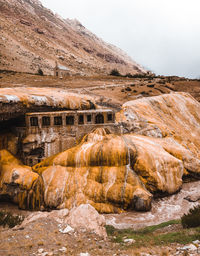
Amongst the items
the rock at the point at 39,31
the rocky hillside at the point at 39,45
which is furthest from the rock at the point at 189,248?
the rock at the point at 39,31

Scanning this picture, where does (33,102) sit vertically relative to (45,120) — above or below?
above

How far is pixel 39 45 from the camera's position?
71750 millimetres

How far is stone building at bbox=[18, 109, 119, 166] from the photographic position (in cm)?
1616

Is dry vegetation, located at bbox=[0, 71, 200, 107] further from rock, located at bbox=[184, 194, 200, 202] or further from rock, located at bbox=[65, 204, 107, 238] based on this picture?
rock, located at bbox=[65, 204, 107, 238]

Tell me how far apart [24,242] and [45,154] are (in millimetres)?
9687

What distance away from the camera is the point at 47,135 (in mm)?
16516

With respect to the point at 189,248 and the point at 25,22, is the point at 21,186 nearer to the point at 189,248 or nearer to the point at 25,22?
the point at 189,248

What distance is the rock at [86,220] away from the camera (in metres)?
8.51

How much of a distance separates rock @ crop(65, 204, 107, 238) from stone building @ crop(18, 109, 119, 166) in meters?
7.74

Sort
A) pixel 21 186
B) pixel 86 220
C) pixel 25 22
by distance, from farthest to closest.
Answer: pixel 25 22, pixel 21 186, pixel 86 220

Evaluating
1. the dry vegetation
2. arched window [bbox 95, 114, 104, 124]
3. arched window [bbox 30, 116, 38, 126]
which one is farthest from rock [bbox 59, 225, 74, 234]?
the dry vegetation

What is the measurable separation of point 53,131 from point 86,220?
938cm

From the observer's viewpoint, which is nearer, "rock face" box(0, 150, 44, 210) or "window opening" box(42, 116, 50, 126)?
"rock face" box(0, 150, 44, 210)

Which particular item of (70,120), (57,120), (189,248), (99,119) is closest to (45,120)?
(57,120)
